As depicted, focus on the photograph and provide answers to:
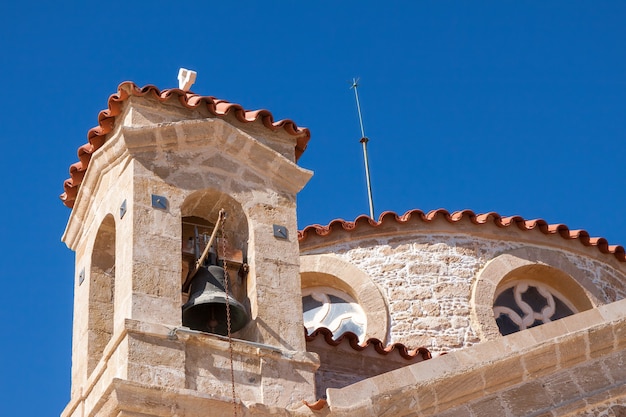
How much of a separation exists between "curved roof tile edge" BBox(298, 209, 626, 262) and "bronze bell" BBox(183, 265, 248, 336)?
13.4 ft

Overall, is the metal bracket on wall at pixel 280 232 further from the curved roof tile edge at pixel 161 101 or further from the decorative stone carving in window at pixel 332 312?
the decorative stone carving in window at pixel 332 312

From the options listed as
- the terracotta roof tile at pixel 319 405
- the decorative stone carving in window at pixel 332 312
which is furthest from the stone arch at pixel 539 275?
the terracotta roof tile at pixel 319 405

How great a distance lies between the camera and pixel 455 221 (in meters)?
15.3

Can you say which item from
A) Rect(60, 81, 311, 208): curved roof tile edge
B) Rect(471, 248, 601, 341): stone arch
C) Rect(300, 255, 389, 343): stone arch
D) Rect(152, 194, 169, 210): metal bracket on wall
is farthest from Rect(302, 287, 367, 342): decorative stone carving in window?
Rect(152, 194, 169, 210): metal bracket on wall

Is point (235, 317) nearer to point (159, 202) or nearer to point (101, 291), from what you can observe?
point (159, 202)

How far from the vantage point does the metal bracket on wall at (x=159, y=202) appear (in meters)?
11.1

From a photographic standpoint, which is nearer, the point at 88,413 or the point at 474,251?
the point at 88,413

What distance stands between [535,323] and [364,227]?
6.48 feet

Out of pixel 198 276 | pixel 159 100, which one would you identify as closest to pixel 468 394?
pixel 198 276

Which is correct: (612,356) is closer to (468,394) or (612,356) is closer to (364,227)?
(468,394)

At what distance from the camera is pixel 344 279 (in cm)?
1505

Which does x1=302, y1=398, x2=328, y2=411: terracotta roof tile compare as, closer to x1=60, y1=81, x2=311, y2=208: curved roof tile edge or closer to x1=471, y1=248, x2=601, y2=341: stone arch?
x1=60, y1=81, x2=311, y2=208: curved roof tile edge

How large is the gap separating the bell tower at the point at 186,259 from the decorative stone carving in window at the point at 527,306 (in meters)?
3.92

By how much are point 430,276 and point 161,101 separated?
4.40 meters
